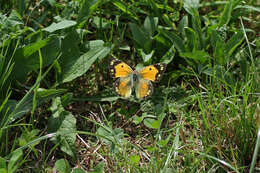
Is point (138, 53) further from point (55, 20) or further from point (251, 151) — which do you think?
point (251, 151)

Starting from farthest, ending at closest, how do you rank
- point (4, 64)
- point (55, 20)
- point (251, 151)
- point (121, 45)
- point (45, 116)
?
point (121, 45) → point (55, 20) → point (45, 116) → point (4, 64) → point (251, 151)

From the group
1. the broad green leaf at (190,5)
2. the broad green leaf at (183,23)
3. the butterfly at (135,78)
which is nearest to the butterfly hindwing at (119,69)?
the butterfly at (135,78)

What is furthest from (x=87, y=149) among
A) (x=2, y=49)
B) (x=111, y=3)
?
(x=111, y=3)

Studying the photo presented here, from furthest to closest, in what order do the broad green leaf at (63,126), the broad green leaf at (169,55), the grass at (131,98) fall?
the broad green leaf at (169,55) → the broad green leaf at (63,126) → the grass at (131,98)

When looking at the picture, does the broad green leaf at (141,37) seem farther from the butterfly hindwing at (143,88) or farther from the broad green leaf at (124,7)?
the butterfly hindwing at (143,88)

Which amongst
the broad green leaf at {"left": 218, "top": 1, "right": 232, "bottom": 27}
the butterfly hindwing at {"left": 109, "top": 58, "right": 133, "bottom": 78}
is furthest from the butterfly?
the broad green leaf at {"left": 218, "top": 1, "right": 232, "bottom": 27}

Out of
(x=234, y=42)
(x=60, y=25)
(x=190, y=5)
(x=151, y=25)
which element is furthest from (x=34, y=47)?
(x=234, y=42)
